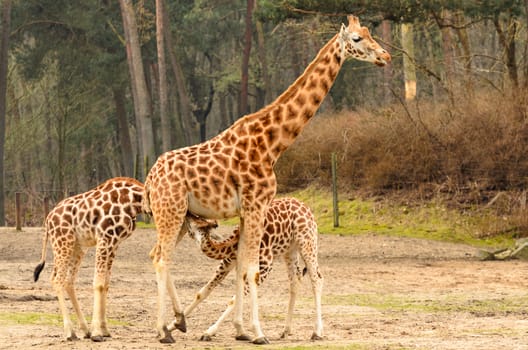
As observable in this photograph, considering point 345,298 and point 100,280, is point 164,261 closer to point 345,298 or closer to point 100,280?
point 100,280

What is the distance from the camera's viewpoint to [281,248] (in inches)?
470

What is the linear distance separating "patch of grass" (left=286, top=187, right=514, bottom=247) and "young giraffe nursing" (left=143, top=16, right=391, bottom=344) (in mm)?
13589

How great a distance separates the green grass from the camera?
24797 mm

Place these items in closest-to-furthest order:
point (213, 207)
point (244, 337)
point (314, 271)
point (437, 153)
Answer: point (213, 207)
point (244, 337)
point (314, 271)
point (437, 153)

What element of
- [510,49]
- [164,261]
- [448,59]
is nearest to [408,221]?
[510,49]

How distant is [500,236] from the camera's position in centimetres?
2455

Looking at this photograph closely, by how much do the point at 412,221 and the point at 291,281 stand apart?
570 inches

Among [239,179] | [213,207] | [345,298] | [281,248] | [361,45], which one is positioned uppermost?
[361,45]

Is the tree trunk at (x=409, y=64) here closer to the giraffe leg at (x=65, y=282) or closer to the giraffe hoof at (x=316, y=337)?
the giraffe hoof at (x=316, y=337)

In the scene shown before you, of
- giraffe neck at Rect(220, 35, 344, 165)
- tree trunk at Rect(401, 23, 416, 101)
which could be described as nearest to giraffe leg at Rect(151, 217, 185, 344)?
giraffe neck at Rect(220, 35, 344, 165)

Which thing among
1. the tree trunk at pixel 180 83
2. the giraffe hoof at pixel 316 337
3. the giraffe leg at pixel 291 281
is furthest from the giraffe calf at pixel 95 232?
the tree trunk at pixel 180 83

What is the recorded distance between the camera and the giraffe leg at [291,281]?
456 inches

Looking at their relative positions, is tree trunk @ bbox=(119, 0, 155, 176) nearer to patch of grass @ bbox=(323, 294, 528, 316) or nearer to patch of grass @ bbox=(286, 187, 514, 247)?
patch of grass @ bbox=(286, 187, 514, 247)

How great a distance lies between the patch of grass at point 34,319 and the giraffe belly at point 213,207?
2418 millimetres
